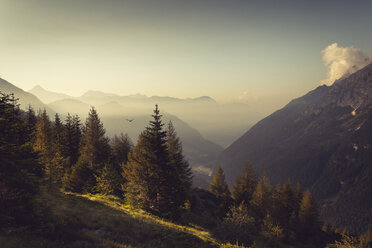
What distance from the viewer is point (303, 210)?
52.2m

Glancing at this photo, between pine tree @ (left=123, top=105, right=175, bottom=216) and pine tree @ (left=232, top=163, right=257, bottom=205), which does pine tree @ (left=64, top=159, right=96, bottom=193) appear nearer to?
pine tree @ (left=123, top=105, right=175, bottom=216)

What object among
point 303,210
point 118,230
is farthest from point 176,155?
point 303,210

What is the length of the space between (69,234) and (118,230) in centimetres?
456

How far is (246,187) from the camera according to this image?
181 ft

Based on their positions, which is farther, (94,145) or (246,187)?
(246,187)

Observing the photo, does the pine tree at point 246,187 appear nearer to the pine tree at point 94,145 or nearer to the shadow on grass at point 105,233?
the pine tree at point 94,145

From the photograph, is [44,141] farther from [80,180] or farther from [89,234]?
[89,234]

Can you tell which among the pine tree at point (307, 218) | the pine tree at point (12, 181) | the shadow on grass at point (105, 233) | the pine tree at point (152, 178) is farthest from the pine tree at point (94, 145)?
the pine tree at point (307, 218)

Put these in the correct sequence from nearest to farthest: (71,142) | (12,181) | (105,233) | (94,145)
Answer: (12,181), (105,233), (94,145), (71,142)

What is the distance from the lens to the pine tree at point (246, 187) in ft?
177

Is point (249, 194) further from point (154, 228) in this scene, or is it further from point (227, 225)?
point (154, 228)

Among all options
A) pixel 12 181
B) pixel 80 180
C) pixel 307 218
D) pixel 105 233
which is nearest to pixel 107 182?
pixel 80 180

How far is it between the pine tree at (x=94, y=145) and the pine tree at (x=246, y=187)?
122 feet

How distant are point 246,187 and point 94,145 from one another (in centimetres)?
4211
